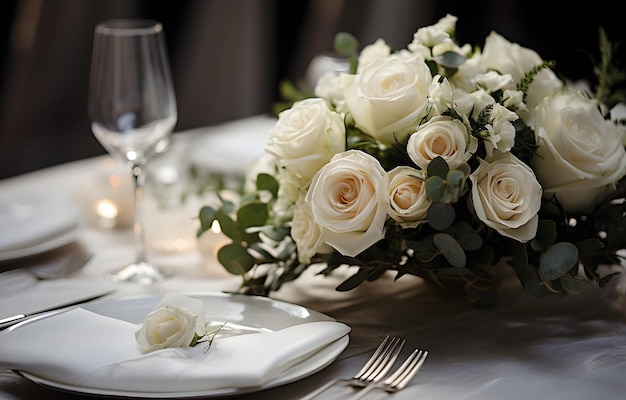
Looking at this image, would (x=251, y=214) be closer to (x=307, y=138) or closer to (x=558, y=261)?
(x=307, y=138)

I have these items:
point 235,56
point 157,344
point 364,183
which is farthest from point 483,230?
point 235,56

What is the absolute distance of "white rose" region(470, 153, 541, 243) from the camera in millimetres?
876

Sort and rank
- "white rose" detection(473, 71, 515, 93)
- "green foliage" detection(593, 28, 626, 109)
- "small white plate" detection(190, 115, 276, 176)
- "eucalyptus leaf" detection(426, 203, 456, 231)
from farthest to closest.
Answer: "small white plate" detection(190, 115, 276, 176), "green foliage" detection(593, 28, 626, 109), "white rose" detection(473, 71, 515, 93), "eucalyptus leaf" detection(426, 203, 456, 231)

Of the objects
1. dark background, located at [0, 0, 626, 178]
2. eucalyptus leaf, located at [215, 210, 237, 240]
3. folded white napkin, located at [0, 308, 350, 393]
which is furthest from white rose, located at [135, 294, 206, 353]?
dark background, located at [0, 0, 626, 178]

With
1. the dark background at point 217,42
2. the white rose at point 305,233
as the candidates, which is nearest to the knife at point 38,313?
the white rose at point 305,233

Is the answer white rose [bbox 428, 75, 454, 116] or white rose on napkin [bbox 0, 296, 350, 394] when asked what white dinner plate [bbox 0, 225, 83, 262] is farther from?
white rose [bbox 428, 75, 454, 116]

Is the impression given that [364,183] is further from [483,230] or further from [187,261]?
[187,261]

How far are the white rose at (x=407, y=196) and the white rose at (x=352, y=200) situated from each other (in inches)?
0.6

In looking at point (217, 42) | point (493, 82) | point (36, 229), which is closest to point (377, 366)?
point (493, 82)

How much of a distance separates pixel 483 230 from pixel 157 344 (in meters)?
0.41

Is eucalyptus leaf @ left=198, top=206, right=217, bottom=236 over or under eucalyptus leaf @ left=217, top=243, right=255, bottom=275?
over

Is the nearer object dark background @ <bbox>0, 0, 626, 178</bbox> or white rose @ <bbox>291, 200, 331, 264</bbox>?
white rose @ <bbox>291, 200, 331, 264</bbox>

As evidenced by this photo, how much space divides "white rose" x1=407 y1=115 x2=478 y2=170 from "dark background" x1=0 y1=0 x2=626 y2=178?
223 centimetres

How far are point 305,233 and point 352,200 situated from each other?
0.35ft
